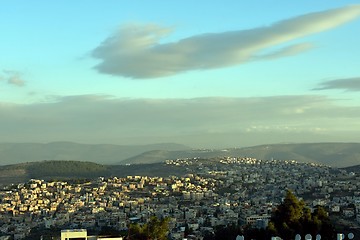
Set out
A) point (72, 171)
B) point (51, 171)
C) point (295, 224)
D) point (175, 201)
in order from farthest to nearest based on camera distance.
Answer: point (51, 171)
point (72, 171)
point (175, 201)
point (295, 224)

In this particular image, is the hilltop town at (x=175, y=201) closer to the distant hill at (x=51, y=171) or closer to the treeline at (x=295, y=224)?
the treeline at (x=295, y=224)

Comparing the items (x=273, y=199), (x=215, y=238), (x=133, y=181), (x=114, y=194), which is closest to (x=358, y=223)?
(x=215, y=238)

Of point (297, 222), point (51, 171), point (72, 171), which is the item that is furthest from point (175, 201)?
point (51, 171)

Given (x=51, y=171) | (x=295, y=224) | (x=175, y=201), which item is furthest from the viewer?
(x=51, y=171)

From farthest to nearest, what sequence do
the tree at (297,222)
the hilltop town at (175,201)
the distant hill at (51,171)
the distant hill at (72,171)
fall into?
1. the distant hill at (72,171)
2. the distant hill at (51,171)
3. the hilltop town at (175,201)
4. the tree at (297,222)

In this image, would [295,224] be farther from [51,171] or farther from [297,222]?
[51,171]

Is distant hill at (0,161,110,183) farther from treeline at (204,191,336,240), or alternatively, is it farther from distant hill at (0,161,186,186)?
treeline at (204,191,336,240)

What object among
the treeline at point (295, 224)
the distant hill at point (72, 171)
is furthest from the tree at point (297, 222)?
the distant hill at point (72, 171)

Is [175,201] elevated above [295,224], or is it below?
below

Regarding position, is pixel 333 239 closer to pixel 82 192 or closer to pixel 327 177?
pixel 82 192
